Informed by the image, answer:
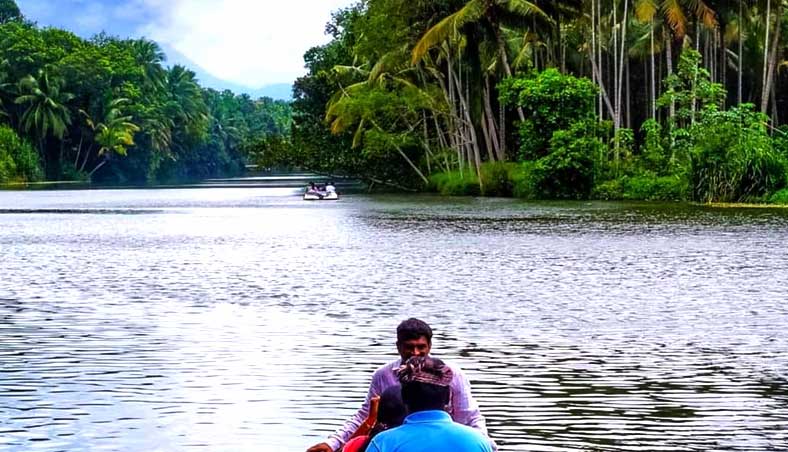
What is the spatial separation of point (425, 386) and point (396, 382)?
70 cm

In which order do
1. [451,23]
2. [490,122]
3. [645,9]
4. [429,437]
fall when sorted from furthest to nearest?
1. [490,122]
2. [451,23]
3. [645,9]
4. [429,437]

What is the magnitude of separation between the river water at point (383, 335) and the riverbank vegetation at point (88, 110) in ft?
222

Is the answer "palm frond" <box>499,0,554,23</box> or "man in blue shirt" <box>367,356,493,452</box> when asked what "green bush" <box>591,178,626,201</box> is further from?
"man in blue shirt" <box>367,356,493,452</box>

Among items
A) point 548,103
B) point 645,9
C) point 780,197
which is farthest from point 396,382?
point 548,103

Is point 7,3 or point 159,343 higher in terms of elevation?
point 7,3

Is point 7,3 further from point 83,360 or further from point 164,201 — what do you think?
point 83,360

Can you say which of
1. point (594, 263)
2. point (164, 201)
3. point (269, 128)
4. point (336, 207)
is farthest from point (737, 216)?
point (269, 128)

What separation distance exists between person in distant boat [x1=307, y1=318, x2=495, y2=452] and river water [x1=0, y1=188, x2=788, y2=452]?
2.65 metres

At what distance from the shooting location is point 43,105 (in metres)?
108

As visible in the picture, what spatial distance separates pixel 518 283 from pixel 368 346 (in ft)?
23.8

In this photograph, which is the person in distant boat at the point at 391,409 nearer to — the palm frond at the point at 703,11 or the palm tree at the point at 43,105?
the palm frond at the point at 703,11

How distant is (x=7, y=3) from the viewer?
5556 inches

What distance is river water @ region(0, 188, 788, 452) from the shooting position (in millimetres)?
9461

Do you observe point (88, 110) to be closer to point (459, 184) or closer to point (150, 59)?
point (150, 59)
